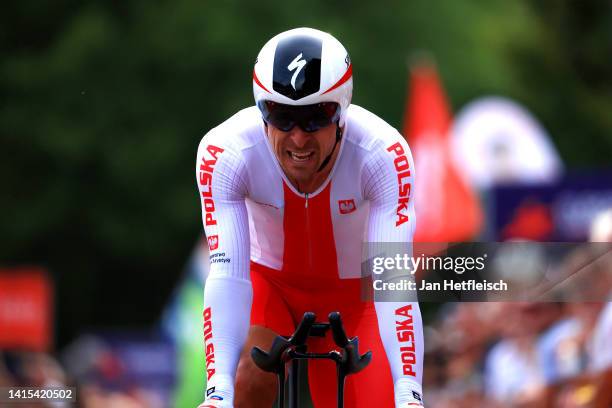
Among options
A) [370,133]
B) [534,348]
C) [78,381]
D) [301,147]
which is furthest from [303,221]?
[78,381]

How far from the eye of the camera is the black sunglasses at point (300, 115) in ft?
23.6

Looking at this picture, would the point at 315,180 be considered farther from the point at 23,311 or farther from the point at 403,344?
the point at 23,311

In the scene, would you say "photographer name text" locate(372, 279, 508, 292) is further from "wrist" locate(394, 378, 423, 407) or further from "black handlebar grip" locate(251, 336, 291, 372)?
"black handlebar grip" locate(251, 336, 291, 372)

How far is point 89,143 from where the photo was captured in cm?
3300

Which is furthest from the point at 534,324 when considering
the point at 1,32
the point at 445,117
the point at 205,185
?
the point at 1,32

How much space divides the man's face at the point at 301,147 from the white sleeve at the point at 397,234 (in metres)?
0.28

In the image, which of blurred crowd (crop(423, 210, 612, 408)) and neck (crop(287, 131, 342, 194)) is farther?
blurred crowd (crop(423, 210, 612, 408))

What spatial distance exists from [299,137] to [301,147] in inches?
3.2

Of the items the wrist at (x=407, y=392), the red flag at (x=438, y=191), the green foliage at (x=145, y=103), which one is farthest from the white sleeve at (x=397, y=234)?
the green foliage at (x=145, y=103)

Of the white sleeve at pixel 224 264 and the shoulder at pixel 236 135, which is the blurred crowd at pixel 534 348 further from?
the white sleeve at pixel 224 264

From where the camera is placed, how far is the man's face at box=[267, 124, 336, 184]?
735 centimetres

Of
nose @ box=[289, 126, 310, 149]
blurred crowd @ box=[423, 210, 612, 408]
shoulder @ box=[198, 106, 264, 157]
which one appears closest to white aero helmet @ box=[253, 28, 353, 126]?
nose @ box=[289, 126, 310, 149]

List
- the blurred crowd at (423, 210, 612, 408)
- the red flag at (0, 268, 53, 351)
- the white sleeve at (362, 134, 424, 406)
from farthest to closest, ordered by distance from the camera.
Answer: the red flag at (0, 268, 53, 351)
the blurred crowd at (423, 210, 612, 408)
the white sleeve at (362, 134, 424, 406)

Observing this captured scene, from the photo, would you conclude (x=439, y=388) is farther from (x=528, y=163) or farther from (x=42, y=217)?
(x=42, y=217)
